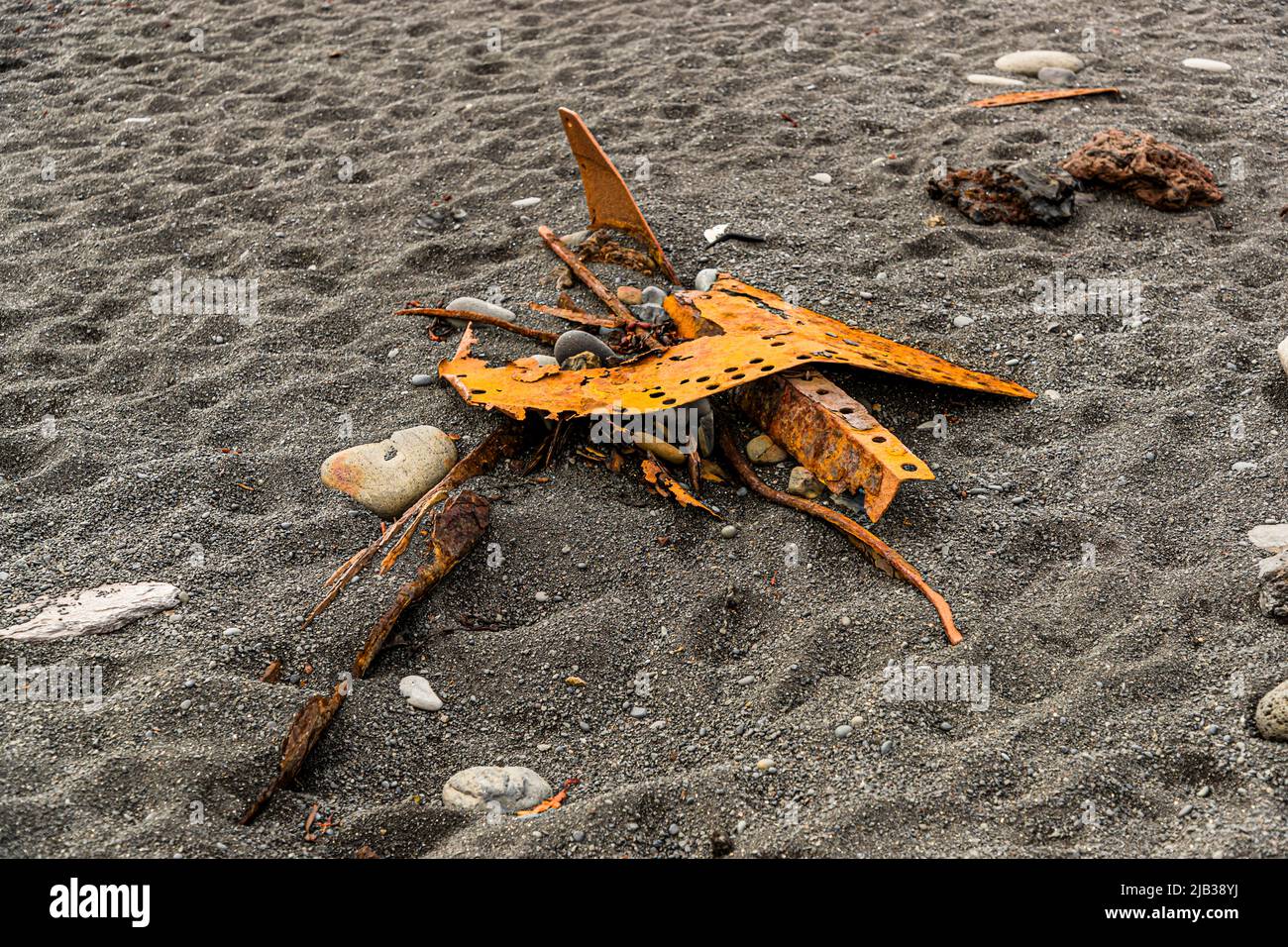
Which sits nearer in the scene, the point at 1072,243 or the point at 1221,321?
the point at 1221,321

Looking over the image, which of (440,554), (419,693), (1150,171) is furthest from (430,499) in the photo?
(1150,171)

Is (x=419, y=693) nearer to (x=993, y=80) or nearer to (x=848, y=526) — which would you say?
(x=848, y=526)

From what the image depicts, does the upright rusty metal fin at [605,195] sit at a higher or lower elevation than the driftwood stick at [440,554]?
higher

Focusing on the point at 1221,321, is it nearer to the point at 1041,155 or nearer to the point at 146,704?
the point at 1041,155

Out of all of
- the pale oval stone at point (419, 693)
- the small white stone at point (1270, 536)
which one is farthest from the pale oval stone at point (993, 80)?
the pale oval stone at point (419, 693)

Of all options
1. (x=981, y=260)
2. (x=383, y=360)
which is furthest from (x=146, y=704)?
(x=981, y=260)

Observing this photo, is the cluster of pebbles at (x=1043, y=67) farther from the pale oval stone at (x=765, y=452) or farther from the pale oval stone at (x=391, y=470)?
the pale oval stone at (x=391, y=470)

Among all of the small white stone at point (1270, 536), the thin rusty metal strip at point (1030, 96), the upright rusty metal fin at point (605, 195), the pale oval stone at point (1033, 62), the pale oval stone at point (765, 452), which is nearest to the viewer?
the small white stone at point (1270, 536)
